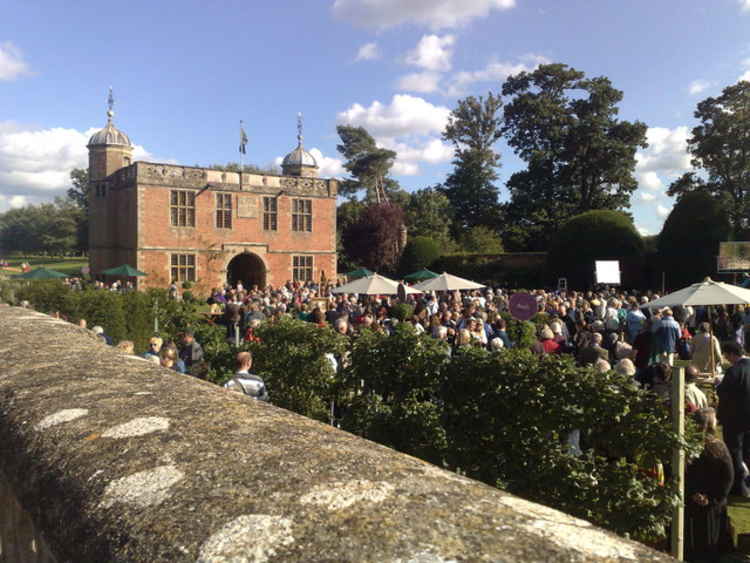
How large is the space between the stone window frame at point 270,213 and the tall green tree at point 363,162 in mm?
24729

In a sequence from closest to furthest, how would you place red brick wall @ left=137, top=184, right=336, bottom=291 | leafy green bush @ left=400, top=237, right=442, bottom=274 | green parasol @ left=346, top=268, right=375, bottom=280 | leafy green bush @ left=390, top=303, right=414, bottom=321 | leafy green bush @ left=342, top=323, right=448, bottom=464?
leafy green bush @ left=342, top=323, right=448, bottom=464 < leafy green bush @ left=390, top=303, right=414, bottom=321 < red brick wall @ left=137, top=184, right=336, bottom=291 < green parasol @ left=346, top=268, right=375, bottom=280 < leafy green bush @ left=400, top=237, right=442, bottom=274

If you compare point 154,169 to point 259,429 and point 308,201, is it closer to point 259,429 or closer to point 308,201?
point 308,201

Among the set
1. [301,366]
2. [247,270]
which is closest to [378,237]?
[247,270]

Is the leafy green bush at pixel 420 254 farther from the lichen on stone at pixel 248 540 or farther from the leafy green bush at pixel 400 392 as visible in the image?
the lichen on stone at pixel 248 540

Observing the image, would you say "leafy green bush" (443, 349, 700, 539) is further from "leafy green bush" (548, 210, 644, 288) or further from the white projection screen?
"leafy green bush" (548, 210, 644, 288)

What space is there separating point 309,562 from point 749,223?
40512 mm

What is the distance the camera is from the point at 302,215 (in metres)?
36.8

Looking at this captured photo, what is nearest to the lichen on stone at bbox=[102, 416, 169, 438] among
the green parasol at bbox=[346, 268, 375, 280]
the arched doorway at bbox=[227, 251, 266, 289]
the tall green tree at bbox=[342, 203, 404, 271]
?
the green parasol at bbox=[346, 268, 375, 280]

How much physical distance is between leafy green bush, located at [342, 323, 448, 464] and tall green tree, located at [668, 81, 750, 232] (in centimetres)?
3476

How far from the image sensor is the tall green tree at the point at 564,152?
4338cm

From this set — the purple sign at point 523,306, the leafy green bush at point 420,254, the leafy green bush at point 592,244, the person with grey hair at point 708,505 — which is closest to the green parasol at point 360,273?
the leafy green bush at point 420,254

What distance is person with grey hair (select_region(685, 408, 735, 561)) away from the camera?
5047 mm

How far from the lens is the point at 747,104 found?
3588cm

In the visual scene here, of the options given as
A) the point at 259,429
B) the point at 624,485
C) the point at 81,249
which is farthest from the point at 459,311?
the point at 81,249
